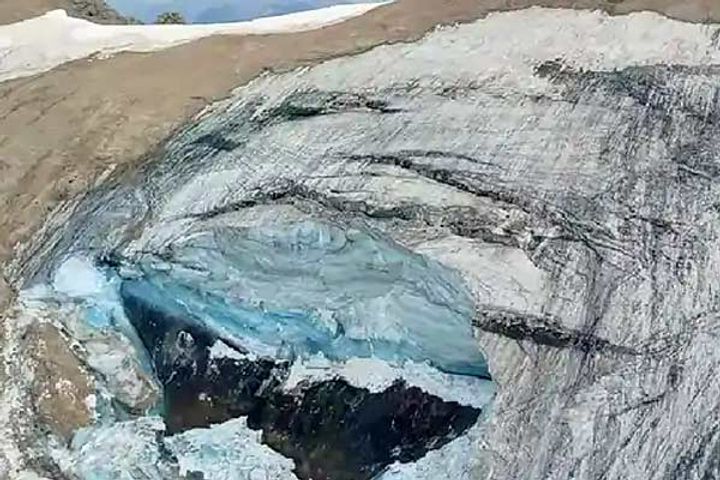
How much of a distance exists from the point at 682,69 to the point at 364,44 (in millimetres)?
2105

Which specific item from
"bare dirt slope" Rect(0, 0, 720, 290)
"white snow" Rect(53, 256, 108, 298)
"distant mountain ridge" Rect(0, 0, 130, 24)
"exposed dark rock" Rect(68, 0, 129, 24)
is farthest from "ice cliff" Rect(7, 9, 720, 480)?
"exposed dark rock" Rect(68, 0, 129, 24)

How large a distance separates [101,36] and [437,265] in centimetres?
386

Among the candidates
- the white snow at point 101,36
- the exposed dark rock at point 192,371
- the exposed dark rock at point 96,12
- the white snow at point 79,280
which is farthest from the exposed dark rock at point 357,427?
the exposed dark rock at point 96,12

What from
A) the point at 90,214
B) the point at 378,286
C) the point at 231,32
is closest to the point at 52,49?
the point at 231,32

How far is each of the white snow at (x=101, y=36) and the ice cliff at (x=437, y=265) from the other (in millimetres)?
1269

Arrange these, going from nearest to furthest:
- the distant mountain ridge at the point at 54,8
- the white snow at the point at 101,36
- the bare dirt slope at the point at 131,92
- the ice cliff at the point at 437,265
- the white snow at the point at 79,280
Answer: the ice cliff at the point at 437,265
the white snow at the point at 79,280
the bare dirt slope at the point at 131,92
the white snow at the point at 101,36
the distant mountain ridge at the point at 54,8

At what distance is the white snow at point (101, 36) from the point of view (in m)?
9.16

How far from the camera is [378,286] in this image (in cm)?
700

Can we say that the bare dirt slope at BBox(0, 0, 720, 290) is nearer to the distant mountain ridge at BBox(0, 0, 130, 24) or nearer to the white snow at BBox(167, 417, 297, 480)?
the distant mountain ridge at BBox(0, 0, 130, 24)

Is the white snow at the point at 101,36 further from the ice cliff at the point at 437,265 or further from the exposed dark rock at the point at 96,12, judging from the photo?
the ice cliff at the point at 437,265

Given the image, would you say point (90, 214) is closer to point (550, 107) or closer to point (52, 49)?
point (52, 49)

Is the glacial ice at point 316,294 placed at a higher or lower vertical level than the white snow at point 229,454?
higher

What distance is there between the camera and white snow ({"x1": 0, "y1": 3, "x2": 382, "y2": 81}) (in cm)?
916

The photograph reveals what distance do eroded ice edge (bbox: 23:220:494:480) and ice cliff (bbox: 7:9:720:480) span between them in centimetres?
1
